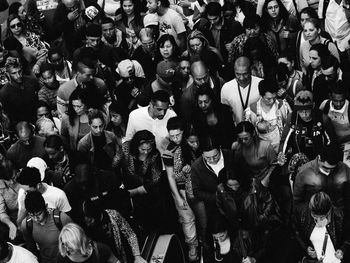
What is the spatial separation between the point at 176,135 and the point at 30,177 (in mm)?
1757

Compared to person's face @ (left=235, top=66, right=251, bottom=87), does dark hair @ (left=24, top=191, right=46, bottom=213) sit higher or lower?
higher

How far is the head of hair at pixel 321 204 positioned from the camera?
8.48 m

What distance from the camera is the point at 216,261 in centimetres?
874

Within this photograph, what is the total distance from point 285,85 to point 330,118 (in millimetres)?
901

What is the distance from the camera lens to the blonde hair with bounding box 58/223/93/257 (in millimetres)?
7730

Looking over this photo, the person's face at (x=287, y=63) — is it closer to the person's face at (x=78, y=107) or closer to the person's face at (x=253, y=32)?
the person's face at (x=253, y=32)

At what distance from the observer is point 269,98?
1025cm

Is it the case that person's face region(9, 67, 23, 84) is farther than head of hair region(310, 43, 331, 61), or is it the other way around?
person's face region(9, 67, 23, 84)

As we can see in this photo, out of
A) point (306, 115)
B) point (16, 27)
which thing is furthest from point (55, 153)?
point (16, 27)

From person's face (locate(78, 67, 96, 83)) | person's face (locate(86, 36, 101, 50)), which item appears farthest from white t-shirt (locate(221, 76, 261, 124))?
person's face (locate(86, 36, 101, 50))

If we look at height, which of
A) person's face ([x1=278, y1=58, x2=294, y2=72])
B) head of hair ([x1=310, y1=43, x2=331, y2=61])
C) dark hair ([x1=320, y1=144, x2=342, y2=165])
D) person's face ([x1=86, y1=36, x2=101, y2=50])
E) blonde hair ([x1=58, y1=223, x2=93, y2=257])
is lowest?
person's face ([x1=86, y1=36, x2=101, y2=50])

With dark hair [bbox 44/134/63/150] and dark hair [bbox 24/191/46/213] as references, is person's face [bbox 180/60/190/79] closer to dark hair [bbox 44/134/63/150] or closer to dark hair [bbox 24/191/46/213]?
dark hair [bbox 44/134/63/150]

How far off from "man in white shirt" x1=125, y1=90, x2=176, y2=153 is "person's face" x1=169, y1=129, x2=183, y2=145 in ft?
1.56

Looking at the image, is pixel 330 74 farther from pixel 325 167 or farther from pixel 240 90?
pixel 325 167
